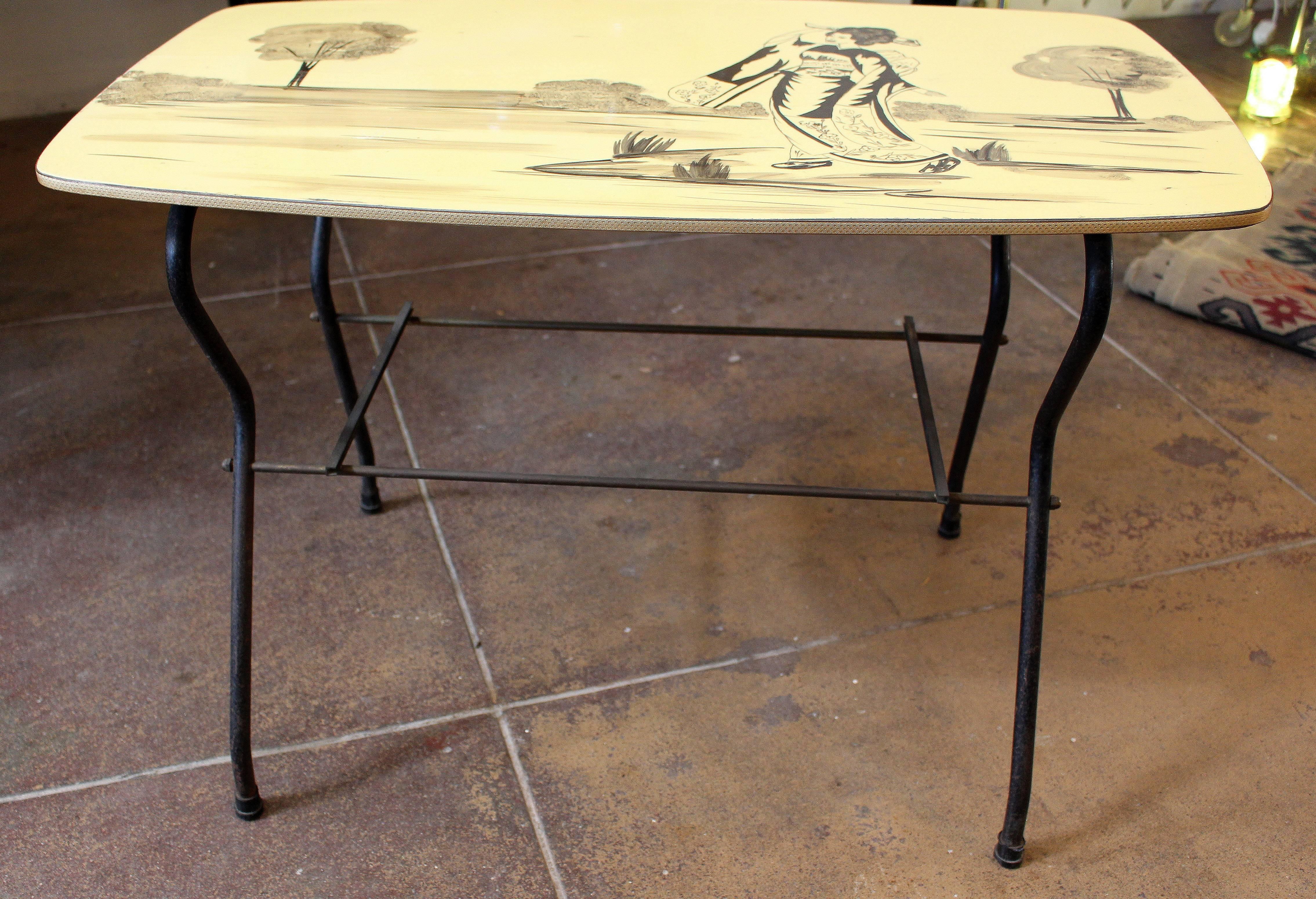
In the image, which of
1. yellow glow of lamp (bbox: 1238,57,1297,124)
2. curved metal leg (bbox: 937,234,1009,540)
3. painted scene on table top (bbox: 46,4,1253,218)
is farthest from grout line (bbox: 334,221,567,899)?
yellow glow of lamp (bbox: 1238,57,1297,124)

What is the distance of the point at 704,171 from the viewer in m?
0.91

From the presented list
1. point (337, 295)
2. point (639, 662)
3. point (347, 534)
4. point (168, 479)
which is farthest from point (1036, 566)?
point (337, 295)

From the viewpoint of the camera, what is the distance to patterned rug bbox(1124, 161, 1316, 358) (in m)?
2.11

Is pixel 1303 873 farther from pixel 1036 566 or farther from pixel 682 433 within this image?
pixel 682 433

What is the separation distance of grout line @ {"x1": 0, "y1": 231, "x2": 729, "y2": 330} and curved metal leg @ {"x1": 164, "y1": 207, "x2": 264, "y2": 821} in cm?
130

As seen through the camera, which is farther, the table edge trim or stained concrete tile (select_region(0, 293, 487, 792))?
stained concrete tile (select_region(0, 293, 487, 792))

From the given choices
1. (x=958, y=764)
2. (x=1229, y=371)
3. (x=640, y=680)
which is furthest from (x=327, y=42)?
(x=1229, y=371)

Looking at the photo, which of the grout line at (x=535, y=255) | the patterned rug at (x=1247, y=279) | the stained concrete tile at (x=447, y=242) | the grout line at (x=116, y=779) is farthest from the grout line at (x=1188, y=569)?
the stained concrete tile at (x=447, y=242)

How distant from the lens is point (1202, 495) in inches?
67.6

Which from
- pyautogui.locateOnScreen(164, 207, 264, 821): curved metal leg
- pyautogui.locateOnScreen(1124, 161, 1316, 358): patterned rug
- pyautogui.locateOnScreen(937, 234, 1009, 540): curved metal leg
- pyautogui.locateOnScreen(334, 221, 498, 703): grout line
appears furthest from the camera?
pyautogui.locateOnScreen(1124, 161, 1316, 358): patterned rug

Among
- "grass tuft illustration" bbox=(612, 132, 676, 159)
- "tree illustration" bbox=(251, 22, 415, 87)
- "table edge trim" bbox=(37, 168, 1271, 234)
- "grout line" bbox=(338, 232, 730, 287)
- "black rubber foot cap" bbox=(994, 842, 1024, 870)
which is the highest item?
"tree illustration" bbox=(251, 22, 415, 87)

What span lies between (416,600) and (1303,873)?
1203 mm

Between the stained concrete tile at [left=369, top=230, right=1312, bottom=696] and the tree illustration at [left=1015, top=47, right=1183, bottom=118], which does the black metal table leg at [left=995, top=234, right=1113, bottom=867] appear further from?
the stained concrete tile at [left=369, top=230, right=1312, bottom=696]

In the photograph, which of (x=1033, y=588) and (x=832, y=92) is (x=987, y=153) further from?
(x=1033, y=588)
